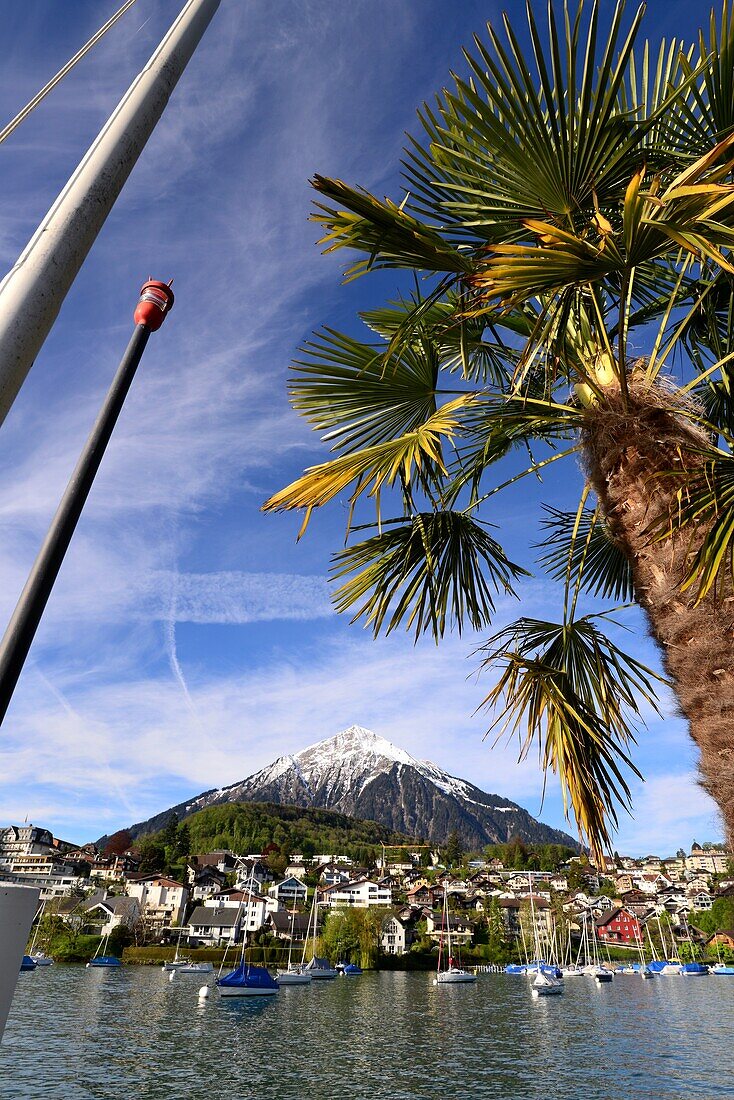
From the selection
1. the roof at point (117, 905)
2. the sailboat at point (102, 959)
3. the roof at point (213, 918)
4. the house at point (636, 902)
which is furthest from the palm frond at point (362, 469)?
the house at point (636, 902)

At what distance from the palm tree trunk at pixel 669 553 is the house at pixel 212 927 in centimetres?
7745

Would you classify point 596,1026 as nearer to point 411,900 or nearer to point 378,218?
point 378,218

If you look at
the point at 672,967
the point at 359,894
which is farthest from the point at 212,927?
the point at 672,967

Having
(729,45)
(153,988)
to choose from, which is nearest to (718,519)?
(729,45)

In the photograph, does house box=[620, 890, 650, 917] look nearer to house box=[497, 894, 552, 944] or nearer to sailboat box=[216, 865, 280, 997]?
house box=[497, 894, 552, 944]

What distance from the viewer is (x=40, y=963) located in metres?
53.0

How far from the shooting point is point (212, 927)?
71.9m

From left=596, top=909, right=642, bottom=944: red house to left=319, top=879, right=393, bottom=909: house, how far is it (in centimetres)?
3243

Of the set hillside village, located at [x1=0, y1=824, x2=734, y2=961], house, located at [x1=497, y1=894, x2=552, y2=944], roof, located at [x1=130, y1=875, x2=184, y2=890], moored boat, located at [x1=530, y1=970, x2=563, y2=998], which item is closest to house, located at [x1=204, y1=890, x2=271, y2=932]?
hillside village, located at [x1=0, y1=824, x2=734, y2=961]

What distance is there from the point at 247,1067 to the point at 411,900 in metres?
87.4

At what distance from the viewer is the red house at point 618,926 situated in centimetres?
9581

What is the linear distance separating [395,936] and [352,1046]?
1974 inches

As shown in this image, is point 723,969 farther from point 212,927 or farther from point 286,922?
point 212,927

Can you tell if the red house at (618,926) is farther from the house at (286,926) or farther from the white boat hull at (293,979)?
the white boat hull at (293,979)
